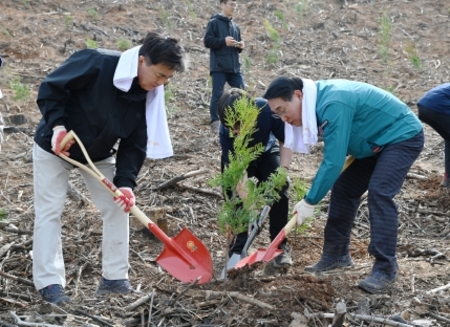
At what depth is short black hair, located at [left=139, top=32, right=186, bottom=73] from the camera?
13.3 ft

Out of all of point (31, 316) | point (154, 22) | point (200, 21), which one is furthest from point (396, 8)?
point (31, 316)

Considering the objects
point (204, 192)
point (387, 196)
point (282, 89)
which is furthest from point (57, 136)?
point (204, 192)

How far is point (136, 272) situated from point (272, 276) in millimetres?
975

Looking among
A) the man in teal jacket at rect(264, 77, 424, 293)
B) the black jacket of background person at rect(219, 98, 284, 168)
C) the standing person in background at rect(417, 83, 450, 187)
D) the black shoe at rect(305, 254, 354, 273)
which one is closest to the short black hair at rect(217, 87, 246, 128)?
the black jacket of background person at rect(219, 98, 284, 168)

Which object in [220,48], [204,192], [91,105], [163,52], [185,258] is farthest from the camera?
[220,48]

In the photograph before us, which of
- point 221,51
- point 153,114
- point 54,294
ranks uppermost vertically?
point 153,114

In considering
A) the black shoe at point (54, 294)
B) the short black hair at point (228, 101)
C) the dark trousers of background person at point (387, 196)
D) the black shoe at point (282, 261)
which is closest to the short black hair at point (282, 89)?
the short black hair at point (228, 101)

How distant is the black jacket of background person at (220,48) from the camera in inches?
343

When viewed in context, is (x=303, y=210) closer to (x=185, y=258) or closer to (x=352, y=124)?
(x=352, y=124)

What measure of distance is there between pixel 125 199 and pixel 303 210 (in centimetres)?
108

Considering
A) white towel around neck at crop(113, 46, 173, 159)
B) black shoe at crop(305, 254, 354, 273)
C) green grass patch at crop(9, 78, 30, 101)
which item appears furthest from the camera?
green grass patch at crop(9, 78, 30, 101)

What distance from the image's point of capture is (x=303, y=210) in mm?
4422

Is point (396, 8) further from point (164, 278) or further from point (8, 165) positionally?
point (164, 278)

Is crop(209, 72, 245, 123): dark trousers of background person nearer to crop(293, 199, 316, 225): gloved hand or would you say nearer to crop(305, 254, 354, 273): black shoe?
crop(305, 254, 354, 273): black shoe
